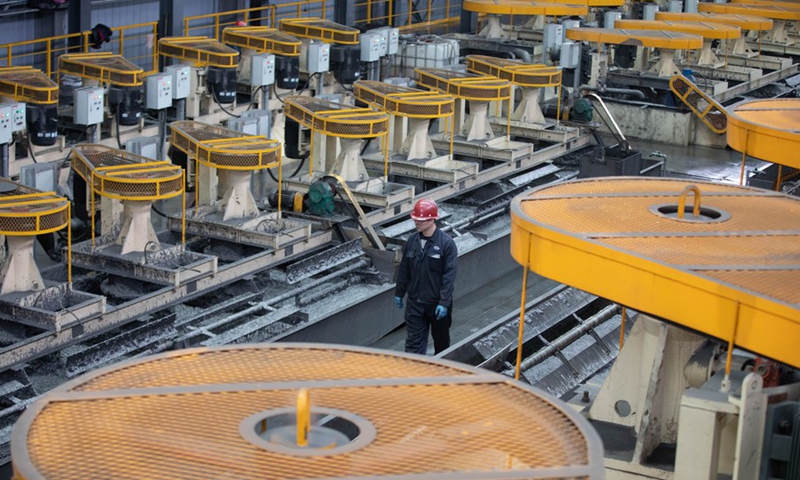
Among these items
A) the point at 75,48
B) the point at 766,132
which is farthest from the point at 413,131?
the point at 766,132

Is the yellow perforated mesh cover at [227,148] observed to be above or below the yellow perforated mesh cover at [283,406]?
below

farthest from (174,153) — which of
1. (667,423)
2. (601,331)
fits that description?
(667,423)

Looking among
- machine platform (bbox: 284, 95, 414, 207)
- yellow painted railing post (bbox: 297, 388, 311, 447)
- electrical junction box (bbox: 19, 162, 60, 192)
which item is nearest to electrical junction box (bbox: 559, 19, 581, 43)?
machine platform (bbox: 284, 95, 414, 207)

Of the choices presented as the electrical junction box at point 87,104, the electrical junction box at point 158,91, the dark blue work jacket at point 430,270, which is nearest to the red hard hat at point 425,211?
the dark blue work jacket at point 430,270

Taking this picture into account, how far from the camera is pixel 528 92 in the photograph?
15.4 m

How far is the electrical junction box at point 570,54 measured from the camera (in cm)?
1659

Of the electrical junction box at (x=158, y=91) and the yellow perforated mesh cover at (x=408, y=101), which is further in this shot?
the yellow perforated mesh cover at (x=408, y=101)

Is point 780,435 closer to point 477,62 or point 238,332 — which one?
point 238,332

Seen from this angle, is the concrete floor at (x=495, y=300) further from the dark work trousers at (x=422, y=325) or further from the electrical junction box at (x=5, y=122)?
the electrical junction box at (x=5, y=122)

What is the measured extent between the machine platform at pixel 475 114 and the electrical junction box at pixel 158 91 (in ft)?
9.77

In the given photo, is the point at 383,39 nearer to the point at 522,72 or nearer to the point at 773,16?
the point at 522,72

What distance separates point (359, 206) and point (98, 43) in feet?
17.1

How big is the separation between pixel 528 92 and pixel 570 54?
1571mm

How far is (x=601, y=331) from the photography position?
9.86 meters
